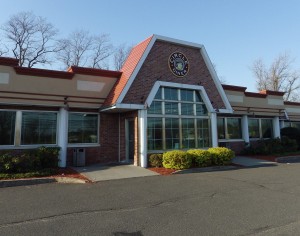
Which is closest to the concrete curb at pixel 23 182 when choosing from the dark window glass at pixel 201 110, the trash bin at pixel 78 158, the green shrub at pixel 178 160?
the trash bin at pixel 78 158

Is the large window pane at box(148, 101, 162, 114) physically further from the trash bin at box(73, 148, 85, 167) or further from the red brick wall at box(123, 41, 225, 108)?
the trash bin at box(73, 148, 85, 167)

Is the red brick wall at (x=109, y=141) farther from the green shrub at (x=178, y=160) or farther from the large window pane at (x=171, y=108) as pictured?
the green shrub at (x=178, y=160)

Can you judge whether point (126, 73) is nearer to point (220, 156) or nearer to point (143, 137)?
point (143, 137)

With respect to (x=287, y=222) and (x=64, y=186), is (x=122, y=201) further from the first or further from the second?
(x=287, y=222)

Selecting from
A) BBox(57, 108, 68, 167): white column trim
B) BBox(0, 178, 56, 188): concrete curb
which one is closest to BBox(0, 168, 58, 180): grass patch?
BBox(0, 178, 56, 188): concrete curb

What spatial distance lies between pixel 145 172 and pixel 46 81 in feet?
22.3

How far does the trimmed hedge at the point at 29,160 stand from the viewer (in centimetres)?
1176

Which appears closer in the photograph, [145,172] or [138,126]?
[145,172]

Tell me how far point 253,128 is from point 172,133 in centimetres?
983

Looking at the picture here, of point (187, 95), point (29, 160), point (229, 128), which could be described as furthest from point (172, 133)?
point (29, 160)

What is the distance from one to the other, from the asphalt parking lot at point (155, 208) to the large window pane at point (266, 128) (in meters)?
13.1

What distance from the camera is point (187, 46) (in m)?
Result: 17.3

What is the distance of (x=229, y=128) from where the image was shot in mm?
21266

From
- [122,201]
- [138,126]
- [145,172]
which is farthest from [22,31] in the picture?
[122,201]
